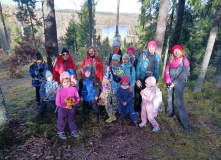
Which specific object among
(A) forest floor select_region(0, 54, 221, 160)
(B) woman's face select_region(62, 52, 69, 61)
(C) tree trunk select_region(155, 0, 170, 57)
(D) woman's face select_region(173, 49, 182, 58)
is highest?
(C) tree trunk select_region(155, 0, 170, 57)

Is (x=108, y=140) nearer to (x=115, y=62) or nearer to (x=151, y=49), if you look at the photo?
(x=115, y=62)

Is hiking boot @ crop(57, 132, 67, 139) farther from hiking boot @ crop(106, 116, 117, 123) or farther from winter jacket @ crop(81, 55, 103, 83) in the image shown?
winter jacket @ crop(81, 55, 103, 83)

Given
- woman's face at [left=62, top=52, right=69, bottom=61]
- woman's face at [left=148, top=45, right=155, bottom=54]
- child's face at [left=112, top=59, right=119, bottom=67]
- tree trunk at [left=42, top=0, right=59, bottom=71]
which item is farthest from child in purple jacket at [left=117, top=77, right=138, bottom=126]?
tree trunk at [left=42, top=0, right=59, bottom=71]

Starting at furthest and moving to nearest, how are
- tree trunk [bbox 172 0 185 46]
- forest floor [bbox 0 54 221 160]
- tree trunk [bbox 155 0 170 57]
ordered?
tree trunk [bbox 172 0 185 46]
tree trunk [bbox 155 0 170 57]
forest floor [bbox 0 54 221 160]

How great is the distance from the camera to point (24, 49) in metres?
9.21

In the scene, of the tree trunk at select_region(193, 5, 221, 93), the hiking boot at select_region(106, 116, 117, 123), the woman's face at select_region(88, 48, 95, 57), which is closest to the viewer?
the hiking boot at select_region(106, 116, 117, 123)

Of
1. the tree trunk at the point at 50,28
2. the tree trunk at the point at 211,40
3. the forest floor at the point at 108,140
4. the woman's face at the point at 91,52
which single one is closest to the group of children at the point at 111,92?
the forest floor at the point at 108,140

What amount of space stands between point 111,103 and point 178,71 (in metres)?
2.29

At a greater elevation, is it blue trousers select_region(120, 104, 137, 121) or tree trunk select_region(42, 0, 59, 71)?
tree trunk select_region(42, 0, 59, 71)

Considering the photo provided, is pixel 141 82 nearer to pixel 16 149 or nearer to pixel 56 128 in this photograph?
pixel 56 128

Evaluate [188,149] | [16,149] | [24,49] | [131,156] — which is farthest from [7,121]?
[24,49]

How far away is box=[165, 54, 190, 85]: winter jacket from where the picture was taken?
3998 mm

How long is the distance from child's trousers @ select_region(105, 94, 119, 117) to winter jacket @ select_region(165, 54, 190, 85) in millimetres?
1753

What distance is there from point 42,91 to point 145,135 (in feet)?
10.8
